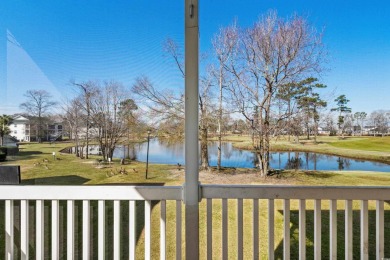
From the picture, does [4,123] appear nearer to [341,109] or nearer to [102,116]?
[102,116]

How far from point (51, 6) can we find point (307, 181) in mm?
2307

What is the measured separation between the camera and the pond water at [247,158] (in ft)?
5.56

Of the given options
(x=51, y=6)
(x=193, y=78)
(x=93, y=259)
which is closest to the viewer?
(x=193, y=78)

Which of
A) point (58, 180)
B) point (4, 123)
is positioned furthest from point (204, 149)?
point (4, 123)

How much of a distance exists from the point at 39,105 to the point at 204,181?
1.38m

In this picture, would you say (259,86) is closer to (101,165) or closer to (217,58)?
(217,58)

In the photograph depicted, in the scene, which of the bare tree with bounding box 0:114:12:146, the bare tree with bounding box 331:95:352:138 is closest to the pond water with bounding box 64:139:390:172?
the bare tree with bounding box 331:95:352:138

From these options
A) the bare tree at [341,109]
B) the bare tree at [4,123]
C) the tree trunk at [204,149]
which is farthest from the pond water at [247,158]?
the bare tree at [4,123]

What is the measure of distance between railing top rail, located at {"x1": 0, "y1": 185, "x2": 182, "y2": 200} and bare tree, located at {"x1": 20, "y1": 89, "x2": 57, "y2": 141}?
421 millimetres

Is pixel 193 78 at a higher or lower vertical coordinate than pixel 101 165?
higher

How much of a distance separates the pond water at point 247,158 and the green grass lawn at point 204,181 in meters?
0.05

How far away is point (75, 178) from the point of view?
1.69 m

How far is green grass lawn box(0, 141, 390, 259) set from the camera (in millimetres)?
1598

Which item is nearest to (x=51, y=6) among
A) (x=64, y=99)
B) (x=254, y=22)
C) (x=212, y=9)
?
(x=64, y=99)
